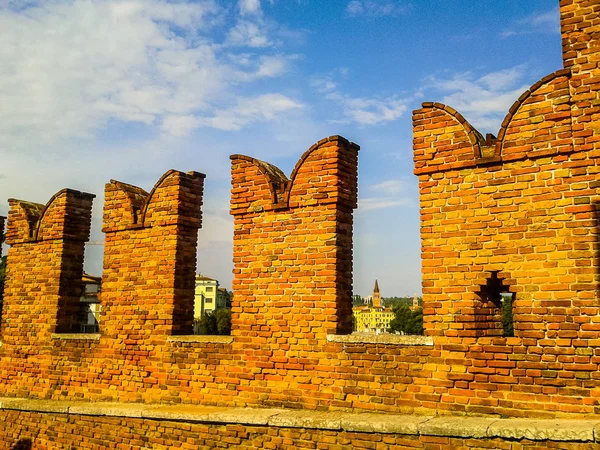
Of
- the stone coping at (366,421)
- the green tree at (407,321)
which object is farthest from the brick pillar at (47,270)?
the green tree at (407,321)

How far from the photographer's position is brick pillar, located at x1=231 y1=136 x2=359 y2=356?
6375 mm

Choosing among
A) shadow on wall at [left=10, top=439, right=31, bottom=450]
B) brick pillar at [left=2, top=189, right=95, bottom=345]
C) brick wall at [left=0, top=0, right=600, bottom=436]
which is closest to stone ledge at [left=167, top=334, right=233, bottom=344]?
brick wall at [left=0, top=0, right=600, bottom=436]

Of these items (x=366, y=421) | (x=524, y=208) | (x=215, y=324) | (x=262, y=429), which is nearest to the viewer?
(x=524, y=208)

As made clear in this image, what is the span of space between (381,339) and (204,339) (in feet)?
7.97

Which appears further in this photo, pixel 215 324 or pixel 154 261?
pixel 215 324

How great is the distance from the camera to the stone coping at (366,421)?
15.4 ft

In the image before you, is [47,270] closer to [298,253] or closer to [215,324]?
[298,253]

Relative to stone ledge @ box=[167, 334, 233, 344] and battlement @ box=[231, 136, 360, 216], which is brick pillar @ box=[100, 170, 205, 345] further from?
battlement @ box=[231, 136, 360, 216]

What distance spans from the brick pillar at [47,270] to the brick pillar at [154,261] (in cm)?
Result: 111

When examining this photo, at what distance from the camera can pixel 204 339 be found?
23.3 ft

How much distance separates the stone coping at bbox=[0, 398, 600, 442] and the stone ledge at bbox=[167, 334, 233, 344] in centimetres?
80

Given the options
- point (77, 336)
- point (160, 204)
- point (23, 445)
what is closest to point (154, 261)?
point (160, 204)

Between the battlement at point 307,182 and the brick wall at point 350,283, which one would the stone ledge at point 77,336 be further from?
the battlement at point 307,182

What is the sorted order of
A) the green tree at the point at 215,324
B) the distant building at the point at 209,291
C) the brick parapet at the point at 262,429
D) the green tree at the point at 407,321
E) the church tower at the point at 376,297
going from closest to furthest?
the brick parapet at the point at 262,429
the green tree at the point at 215,324
the green tree at the point at 407,321
the distant building at the point at 209,291
the church tower at the point at 376,297
